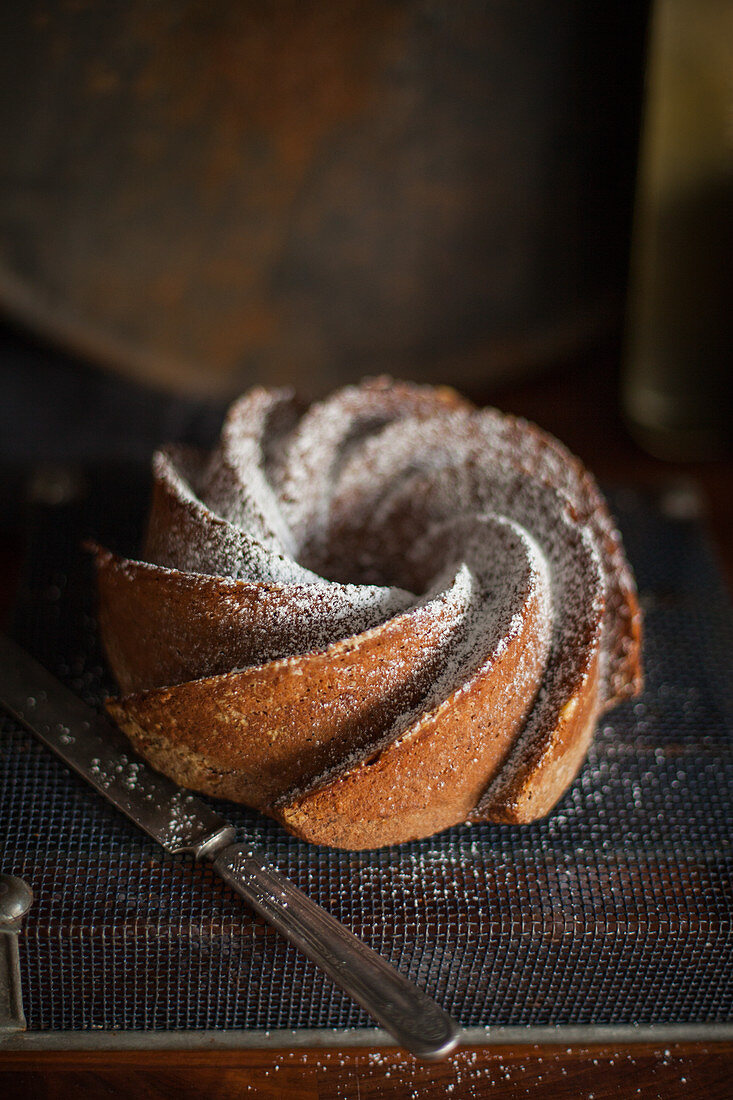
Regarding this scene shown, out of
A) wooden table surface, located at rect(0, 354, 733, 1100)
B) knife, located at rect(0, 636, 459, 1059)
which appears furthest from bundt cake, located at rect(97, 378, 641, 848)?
wooden table surface, located at rect(0, 354, 733, 1100)

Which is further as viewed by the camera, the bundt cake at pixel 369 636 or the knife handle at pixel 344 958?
the bundt cake at pixel 369 636

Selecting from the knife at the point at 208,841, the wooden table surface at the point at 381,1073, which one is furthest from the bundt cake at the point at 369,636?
the wooden table surface at the point at 381,1073

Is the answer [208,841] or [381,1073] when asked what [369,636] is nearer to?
[208,841]

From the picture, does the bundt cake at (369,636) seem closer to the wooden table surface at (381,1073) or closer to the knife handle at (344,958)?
the knife handle at (344,958)

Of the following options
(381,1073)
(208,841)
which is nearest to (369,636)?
(208,841)

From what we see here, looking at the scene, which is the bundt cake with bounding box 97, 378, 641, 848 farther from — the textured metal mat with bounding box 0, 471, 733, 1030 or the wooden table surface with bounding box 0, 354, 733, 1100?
the wooden table surface with bounding box 0, 354, 733, 1100
